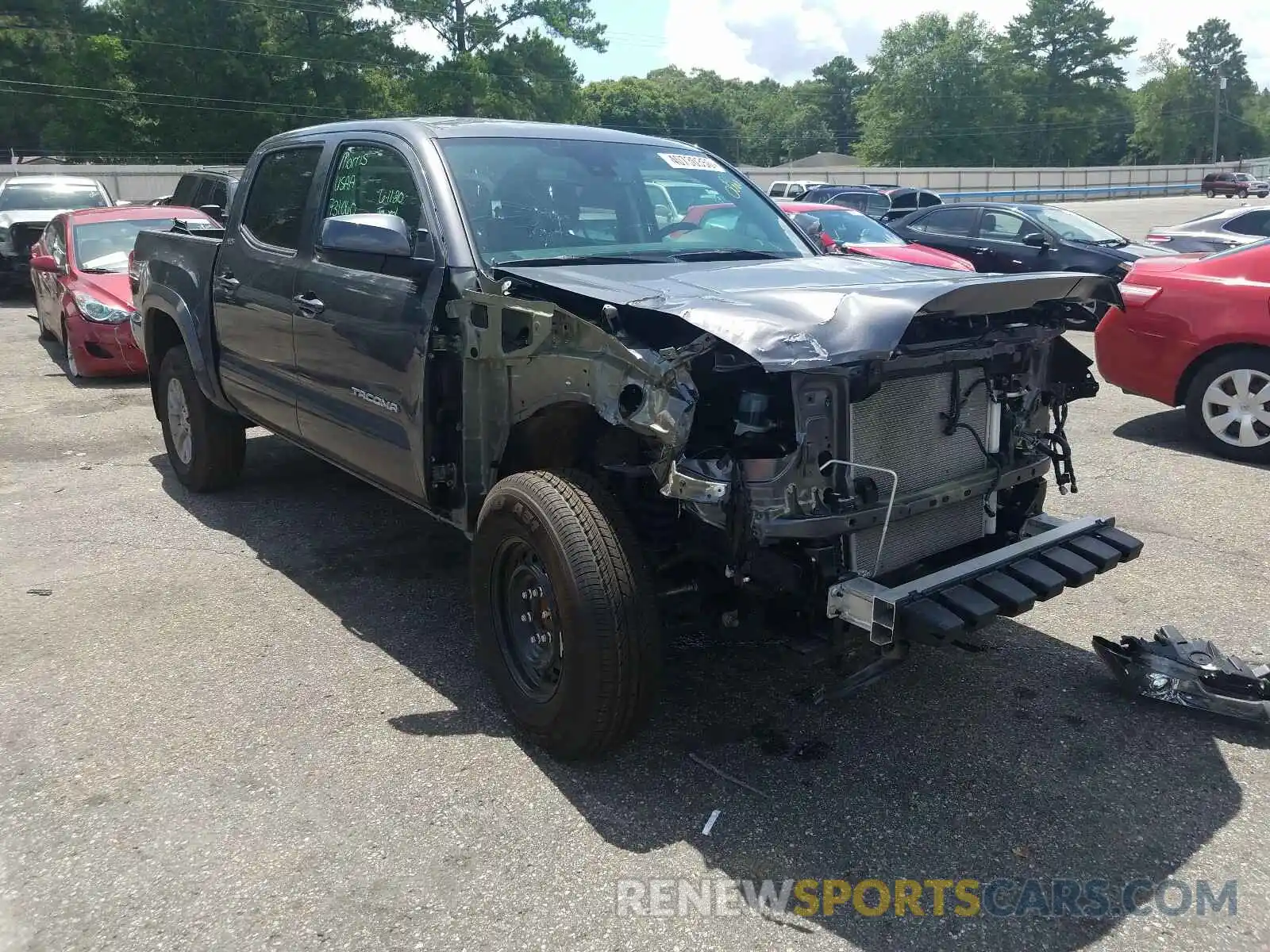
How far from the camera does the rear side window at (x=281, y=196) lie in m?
→ 4.88

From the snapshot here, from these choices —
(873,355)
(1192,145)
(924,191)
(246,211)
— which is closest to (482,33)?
(924,191)

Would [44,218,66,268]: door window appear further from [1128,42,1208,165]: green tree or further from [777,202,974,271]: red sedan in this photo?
[1128,42,1208,165]: green tree

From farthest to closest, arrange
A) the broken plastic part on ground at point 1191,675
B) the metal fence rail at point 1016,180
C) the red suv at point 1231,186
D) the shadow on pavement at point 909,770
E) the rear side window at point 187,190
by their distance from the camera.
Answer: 1. the red suv at point 1231,186
2. the metal fence rail at point 1016,180
3. the rear side window at point 187,190
4. the broken plastic part on ground at point 1191,675
5. the shadow on pavement at point 909,770

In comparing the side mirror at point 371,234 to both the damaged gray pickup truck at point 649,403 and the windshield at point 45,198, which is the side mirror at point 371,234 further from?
the windshield at point 45,198

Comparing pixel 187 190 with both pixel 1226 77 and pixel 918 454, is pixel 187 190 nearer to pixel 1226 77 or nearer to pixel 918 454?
pixel 918 454

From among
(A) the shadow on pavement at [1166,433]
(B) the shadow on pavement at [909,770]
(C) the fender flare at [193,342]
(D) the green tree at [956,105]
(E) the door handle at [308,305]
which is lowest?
(B) the shadow on pavement at [909,770]

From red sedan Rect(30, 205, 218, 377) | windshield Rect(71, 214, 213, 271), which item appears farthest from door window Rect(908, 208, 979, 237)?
windshield Rect(71, 214, 213, 271)

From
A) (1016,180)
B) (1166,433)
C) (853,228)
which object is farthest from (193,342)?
(1016,180)

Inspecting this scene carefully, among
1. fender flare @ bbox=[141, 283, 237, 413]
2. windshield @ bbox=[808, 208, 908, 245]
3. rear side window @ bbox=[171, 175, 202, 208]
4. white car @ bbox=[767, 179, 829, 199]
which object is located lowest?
fender flare @ bbox=[141, 283, 237, 413]

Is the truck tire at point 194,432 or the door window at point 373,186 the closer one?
the door window at point 373,186

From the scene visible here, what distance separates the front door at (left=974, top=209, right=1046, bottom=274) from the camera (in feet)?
46.3

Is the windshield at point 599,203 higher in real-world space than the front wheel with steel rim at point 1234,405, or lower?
higher

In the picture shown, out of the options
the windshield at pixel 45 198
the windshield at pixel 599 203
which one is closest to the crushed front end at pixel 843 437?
the windshield at pixel 599 203

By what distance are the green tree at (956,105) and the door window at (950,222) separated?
85.1 m
